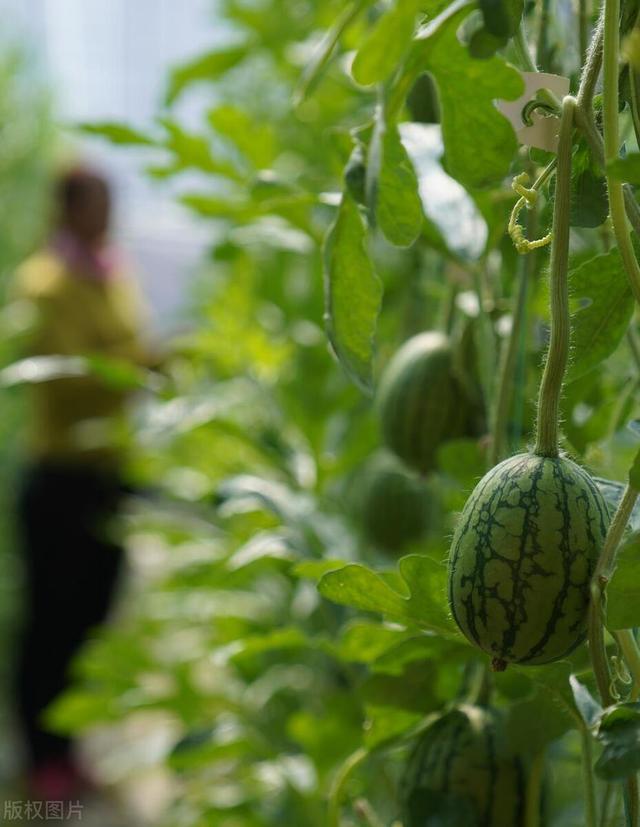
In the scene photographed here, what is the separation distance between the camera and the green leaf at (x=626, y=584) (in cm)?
56

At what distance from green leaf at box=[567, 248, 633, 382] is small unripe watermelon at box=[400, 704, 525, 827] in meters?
0.29

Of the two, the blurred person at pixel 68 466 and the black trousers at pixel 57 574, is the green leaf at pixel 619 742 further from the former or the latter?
the black trousers at pixel 57 574

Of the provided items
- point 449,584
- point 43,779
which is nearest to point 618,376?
point 449,584

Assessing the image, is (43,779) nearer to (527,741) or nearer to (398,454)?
(398,454)

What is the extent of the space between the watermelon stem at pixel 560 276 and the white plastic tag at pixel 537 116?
63mm

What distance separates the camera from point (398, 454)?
44.4 inches

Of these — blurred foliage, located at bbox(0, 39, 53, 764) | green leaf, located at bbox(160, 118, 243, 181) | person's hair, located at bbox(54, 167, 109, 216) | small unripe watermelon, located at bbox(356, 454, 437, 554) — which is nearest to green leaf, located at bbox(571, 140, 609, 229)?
green leaf, located at bbox(160, 118, 243, 181)

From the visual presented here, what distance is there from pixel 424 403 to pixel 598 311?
43cm

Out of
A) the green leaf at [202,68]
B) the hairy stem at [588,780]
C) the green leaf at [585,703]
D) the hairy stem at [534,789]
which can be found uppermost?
the green leaf at [202,68]

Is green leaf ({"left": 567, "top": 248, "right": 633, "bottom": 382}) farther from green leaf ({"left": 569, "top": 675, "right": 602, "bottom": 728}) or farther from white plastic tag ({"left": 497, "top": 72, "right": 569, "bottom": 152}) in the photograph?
green leaf ({"left": 569, "top": 675, "right": 602, "bottom": 728})

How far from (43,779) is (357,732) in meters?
2.37

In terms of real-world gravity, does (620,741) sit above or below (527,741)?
above

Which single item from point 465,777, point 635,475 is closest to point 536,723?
point 465,777

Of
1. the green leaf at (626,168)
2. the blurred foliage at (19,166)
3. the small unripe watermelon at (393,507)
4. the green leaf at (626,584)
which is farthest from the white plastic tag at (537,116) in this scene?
the blurred foliage at (19,166)
